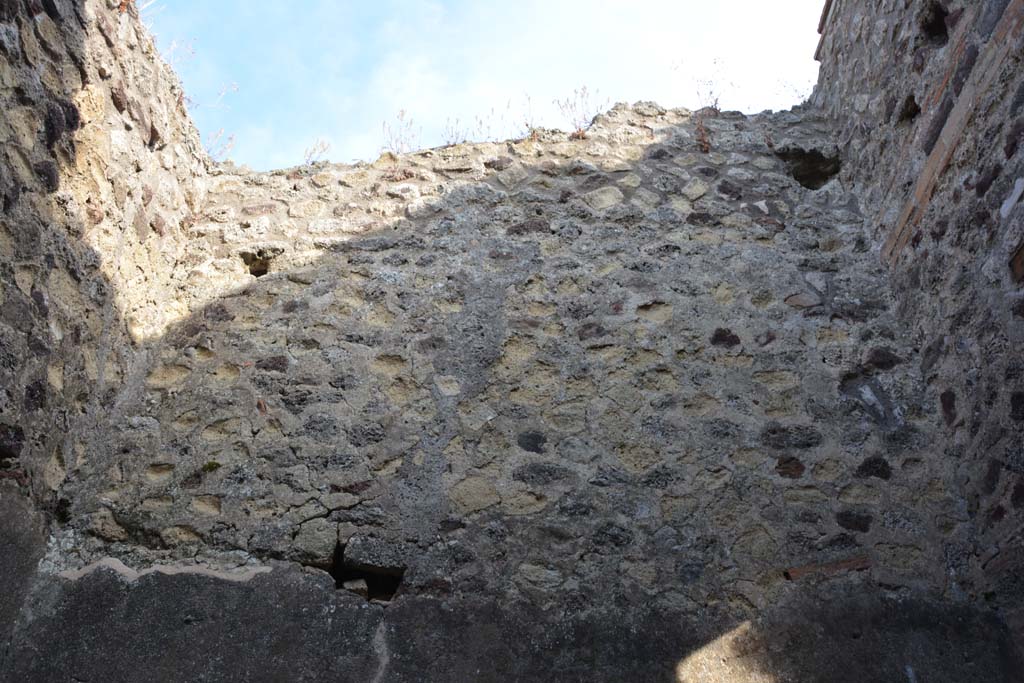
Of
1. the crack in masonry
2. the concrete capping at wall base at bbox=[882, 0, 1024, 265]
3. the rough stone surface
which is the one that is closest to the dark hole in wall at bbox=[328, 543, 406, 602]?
the rough stone surface

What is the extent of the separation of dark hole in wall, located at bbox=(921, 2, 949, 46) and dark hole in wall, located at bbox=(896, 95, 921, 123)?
0.76ft

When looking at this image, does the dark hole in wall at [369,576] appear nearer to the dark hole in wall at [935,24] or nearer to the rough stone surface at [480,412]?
the rough stone surface at [480,412]

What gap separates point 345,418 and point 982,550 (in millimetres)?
2107

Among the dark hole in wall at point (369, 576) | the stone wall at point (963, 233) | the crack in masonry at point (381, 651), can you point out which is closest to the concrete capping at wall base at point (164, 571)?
the dark hole in wall at point (369, 576)

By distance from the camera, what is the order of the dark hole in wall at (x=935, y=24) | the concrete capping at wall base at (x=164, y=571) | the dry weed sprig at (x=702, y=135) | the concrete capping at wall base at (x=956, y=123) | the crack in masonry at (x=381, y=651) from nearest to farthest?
the crack in masonry at (x=381, y=651), the concrete capping at wall base at (x=164, y=571), the concrete capping at wall base at (x=956, y=123), the dark hole in wall at (x=935, y=24), the dry weed sprig at (x=702, y=135)

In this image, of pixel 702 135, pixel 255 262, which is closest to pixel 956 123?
pixel 702 135

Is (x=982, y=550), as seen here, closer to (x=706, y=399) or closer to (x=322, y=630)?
(x=706, y=399)

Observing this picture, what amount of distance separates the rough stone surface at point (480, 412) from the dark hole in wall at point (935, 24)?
0.07 ft

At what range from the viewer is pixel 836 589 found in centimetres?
264

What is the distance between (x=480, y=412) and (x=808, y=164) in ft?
7.22

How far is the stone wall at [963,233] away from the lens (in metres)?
2.61

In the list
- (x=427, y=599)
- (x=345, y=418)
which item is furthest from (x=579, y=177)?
(x=427, y=599)

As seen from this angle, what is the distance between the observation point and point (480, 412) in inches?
121

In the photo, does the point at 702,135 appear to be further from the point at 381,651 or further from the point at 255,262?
the point at 381,651
